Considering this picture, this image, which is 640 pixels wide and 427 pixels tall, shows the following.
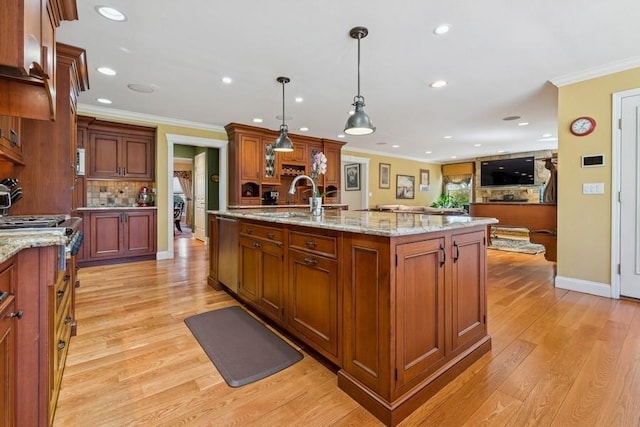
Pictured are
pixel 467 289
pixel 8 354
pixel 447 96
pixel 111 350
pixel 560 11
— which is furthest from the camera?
pixel 447 96

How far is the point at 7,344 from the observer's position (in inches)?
39.6

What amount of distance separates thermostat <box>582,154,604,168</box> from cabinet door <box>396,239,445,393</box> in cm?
275

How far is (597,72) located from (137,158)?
621 cm

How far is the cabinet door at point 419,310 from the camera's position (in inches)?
55.7

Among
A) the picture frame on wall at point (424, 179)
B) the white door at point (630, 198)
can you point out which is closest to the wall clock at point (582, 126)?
the white door at point (630, 198)

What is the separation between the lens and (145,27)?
2.45 m

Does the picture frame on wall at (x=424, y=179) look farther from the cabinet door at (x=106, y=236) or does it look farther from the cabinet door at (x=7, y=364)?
the cabinet door at (x=7, y=364)

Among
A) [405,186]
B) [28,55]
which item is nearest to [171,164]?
[28,55]

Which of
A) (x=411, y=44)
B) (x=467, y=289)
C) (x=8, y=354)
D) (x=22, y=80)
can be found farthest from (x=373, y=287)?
(x=411, y=44)

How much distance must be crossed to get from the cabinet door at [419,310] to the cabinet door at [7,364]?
56.2 inches

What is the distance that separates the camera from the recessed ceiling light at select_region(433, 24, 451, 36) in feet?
7.90

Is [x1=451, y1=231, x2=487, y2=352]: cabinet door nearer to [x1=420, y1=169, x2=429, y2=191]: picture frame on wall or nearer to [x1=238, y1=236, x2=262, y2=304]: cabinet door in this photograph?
[x1=238, y1=236, x2=262, y2=304]: cabinet door

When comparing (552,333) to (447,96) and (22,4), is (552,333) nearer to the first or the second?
(447,96)

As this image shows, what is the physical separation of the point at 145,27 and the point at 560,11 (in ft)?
10.4
